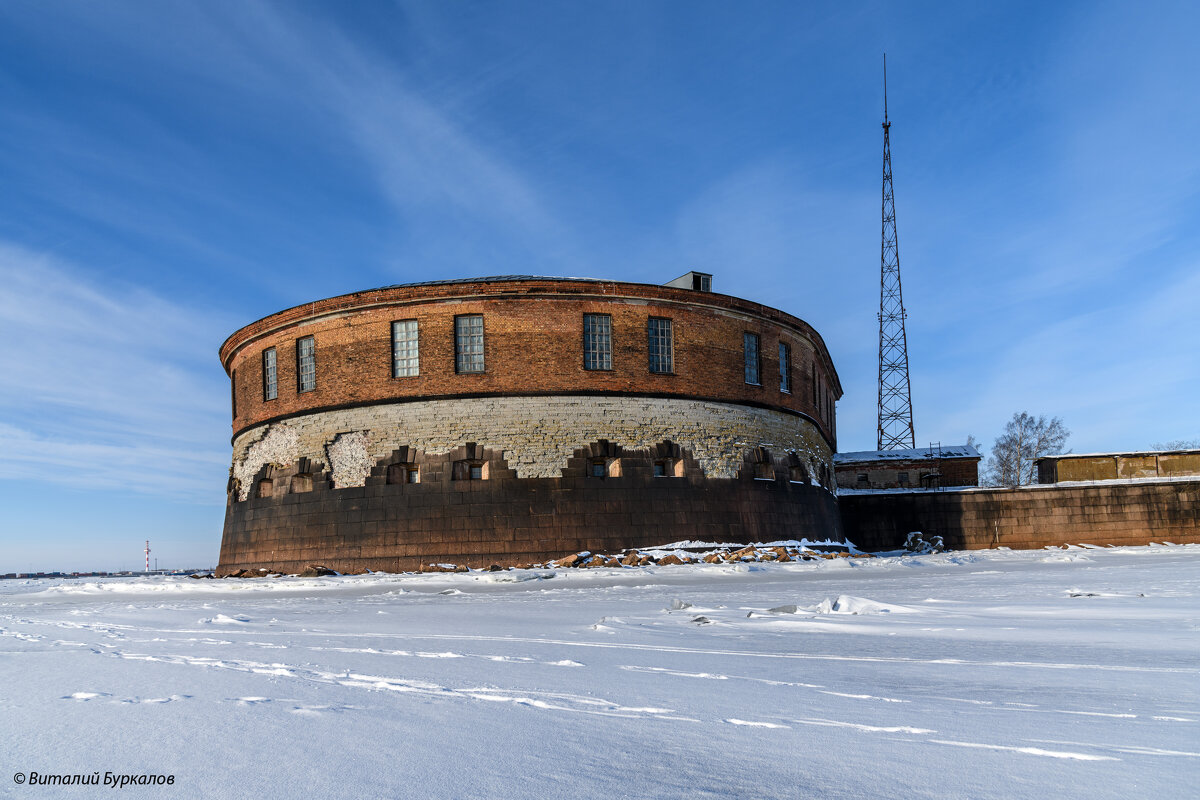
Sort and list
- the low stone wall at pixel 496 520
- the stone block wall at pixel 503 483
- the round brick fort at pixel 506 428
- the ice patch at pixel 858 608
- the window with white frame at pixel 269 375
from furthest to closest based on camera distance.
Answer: the window with white frame at pixel 269 375, the round brick fort at pixel 506 428, the stone block wall at pixel 503 483, the low stone wall at pixel 496 520, the ice patch at pixel 858 608

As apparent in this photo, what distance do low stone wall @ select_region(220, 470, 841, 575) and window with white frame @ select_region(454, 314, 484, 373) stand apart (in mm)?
2589

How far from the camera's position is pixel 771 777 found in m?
2.52

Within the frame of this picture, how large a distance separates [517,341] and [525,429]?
254cm

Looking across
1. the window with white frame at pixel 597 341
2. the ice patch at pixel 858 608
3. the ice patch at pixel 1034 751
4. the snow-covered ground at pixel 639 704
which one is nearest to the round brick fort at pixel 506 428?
the window with white frame at pixel 597 341

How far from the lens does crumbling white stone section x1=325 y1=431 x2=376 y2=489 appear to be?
24203mm

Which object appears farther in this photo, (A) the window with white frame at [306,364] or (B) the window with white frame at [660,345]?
(A) the window with white frame at [306,364]

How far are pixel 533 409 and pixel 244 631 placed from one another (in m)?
16.0

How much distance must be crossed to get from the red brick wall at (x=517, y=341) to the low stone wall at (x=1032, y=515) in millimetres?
13662

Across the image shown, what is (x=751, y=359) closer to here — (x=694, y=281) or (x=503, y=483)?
(x=694, y=281)

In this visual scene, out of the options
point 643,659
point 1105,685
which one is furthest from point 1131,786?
point 643,659

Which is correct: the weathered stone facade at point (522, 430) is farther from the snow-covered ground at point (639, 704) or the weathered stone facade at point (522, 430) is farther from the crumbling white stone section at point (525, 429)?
the snow-covered ground at point (639, 704)

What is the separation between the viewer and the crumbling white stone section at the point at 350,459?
24203 millimetres

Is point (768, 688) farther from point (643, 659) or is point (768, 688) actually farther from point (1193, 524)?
point (1193, 524)

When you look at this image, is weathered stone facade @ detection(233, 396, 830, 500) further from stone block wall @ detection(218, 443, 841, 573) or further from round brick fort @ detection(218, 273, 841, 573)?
stone block wall @ detection(218, 443, 841, 573)
